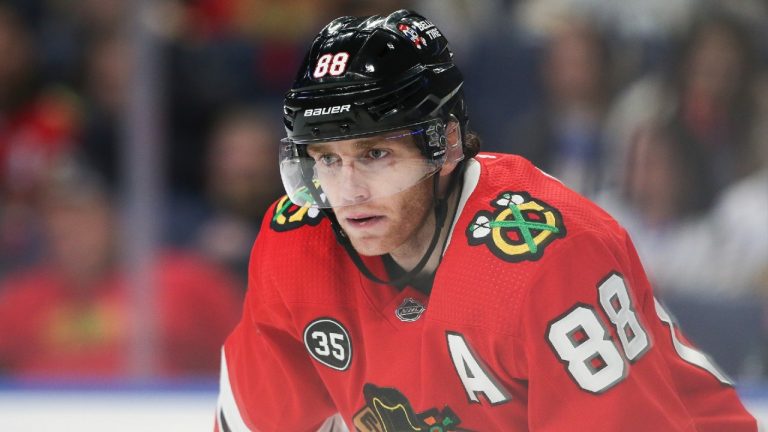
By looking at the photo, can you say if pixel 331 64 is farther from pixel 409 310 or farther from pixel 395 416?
pixel 395 416

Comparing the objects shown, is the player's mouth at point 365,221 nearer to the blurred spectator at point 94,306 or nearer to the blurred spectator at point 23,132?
the blurred spectator at point 94,306

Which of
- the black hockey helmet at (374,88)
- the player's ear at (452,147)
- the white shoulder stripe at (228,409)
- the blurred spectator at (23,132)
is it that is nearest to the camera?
the black hockey helmet at (374,88)

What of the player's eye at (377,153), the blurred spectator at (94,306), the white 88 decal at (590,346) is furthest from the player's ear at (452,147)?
the blurred spectator at (94,306)

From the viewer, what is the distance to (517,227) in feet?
5.97

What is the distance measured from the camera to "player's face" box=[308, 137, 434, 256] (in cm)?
189

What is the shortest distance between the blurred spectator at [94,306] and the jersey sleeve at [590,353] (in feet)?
7.41

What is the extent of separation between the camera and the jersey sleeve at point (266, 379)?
2219mm

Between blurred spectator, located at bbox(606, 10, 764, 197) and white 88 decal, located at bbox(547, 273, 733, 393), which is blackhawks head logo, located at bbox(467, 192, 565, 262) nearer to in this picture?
white 88 decal, located at bbox(547, 273, 733, 393)

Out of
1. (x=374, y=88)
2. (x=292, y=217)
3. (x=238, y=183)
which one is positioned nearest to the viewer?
(x=374, y=88)

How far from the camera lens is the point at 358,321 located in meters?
2.07

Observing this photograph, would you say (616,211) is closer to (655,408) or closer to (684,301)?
(684,301)

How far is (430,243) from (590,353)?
0.38 metres

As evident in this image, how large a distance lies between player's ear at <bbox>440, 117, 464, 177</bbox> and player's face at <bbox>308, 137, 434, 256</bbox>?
0.14 ft

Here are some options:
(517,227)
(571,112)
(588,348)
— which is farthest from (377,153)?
(571,112)
